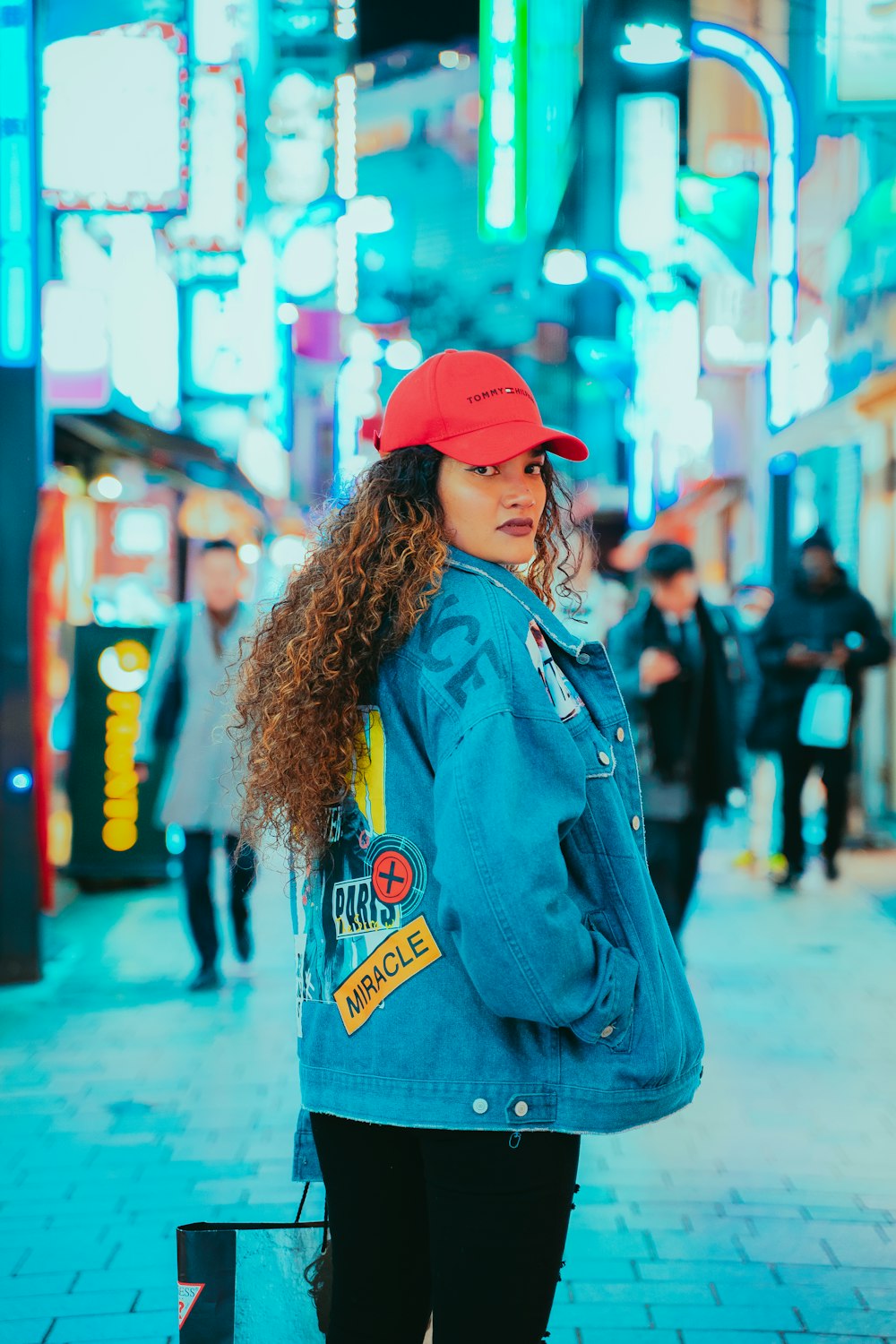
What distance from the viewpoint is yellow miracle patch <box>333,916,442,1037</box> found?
1.80m

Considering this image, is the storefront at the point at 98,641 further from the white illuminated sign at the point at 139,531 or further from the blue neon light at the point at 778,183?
the blue neon light at the point at 778,183

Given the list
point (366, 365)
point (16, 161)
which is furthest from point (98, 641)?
point (366, 365)

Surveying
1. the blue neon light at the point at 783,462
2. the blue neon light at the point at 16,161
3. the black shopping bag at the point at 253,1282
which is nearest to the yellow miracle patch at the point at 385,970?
the black shopping bag at the point at 253,1282

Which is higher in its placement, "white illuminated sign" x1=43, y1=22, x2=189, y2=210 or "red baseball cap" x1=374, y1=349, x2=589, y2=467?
"white illuminated sign" x1=43, y1=22, x2=189, y2=210

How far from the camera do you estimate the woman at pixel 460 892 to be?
1695 mm

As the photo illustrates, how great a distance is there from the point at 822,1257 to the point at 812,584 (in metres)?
5.56

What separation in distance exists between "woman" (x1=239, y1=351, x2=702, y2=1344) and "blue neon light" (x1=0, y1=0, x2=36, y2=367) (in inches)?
171

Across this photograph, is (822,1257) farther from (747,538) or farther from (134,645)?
(747,538)

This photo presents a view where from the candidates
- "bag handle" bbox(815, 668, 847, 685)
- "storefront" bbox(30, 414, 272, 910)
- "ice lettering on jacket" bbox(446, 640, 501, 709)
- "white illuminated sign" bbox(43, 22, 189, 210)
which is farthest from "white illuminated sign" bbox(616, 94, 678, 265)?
"ice lettering on jacket" bbox(446, 640, 501, 709)

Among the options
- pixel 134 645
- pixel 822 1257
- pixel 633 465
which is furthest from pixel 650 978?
pixel 633 465

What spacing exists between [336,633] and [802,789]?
22.4 ft

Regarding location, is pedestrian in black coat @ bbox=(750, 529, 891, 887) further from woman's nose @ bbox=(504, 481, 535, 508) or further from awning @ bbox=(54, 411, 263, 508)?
woman's nose @ bbox=(504, 481, 535, 508)

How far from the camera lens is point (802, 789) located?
27.2 ft

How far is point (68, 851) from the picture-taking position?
812 centimetres
